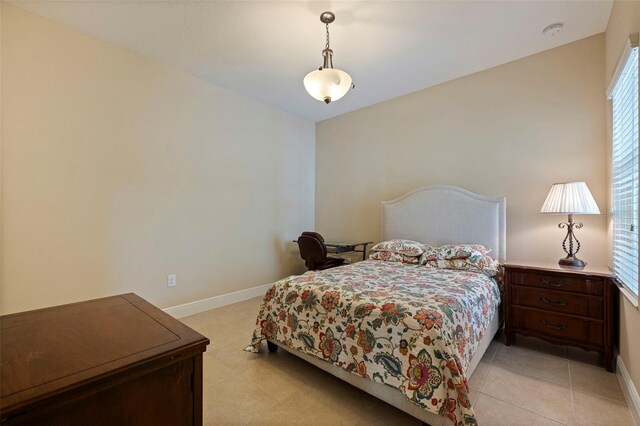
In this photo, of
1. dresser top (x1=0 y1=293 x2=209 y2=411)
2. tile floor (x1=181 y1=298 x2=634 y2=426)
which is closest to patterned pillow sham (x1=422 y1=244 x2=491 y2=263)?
tile floor (x1=181 y1=298 x2=634 y2=426)

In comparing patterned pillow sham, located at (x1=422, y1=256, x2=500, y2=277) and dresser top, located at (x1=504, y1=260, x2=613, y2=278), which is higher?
dresser top, located at (x1=504, y1=260, x2=613, y2=278)

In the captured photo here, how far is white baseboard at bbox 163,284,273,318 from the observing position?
3.11 meters

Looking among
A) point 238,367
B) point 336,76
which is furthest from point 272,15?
point 238,367

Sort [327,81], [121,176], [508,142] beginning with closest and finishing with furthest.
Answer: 1. [327,81]
2. [121,176]
3. [508,142]

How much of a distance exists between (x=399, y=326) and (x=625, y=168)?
197cm

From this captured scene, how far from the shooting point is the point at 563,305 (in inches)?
86.7

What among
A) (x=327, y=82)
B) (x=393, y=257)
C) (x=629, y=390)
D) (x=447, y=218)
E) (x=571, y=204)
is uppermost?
(x=327, y=82)

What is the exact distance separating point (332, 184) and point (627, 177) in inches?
128

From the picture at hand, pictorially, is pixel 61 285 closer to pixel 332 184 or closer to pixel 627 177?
pixel 332 184

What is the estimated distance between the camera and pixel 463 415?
4.21 feet

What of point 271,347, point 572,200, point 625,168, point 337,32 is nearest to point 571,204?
point 572,200

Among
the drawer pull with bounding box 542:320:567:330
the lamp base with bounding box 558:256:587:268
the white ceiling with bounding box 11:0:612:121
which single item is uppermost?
the white ceiling with bounding box 11:0:612:121

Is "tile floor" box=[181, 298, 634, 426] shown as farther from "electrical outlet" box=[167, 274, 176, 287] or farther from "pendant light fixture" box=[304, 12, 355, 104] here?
"pendant light fixture" box=[304, 12, 355, 104]

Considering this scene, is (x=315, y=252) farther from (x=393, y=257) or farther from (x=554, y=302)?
(x=554, y=302)
